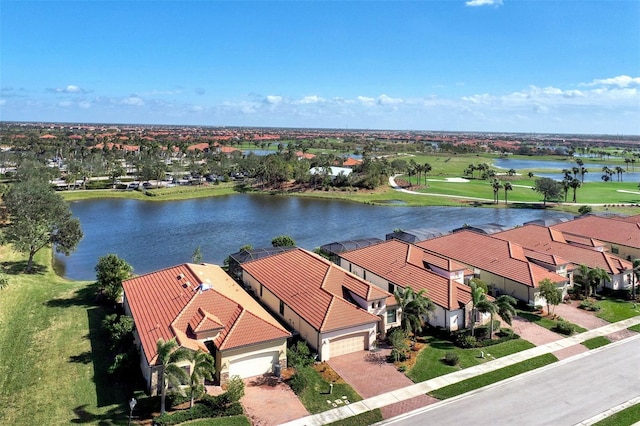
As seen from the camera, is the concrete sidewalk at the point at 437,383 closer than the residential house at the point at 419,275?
Yes

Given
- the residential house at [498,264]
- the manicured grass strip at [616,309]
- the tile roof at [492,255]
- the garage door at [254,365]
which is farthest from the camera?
the tile roof at [492,255]

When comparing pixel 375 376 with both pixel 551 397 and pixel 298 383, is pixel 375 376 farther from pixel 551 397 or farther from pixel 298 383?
pixel 551 397

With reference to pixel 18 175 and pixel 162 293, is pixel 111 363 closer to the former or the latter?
pixel 162 293

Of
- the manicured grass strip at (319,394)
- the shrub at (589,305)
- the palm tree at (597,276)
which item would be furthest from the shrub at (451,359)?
the palm tree at (597,276)

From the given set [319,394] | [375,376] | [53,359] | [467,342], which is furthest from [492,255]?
[53,359]

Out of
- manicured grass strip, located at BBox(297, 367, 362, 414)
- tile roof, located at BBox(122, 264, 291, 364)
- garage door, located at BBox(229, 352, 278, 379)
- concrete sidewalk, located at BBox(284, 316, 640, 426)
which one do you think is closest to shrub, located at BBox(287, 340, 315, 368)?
manicured grass strip, located at BBox(297, 367, 362, 414)

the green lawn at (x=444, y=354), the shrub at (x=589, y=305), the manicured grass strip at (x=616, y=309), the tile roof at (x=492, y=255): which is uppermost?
the tile roof at (x=492, y=255)

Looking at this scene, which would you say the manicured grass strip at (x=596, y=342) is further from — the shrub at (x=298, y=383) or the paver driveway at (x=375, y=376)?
the shrub at (x=298, y=383)
